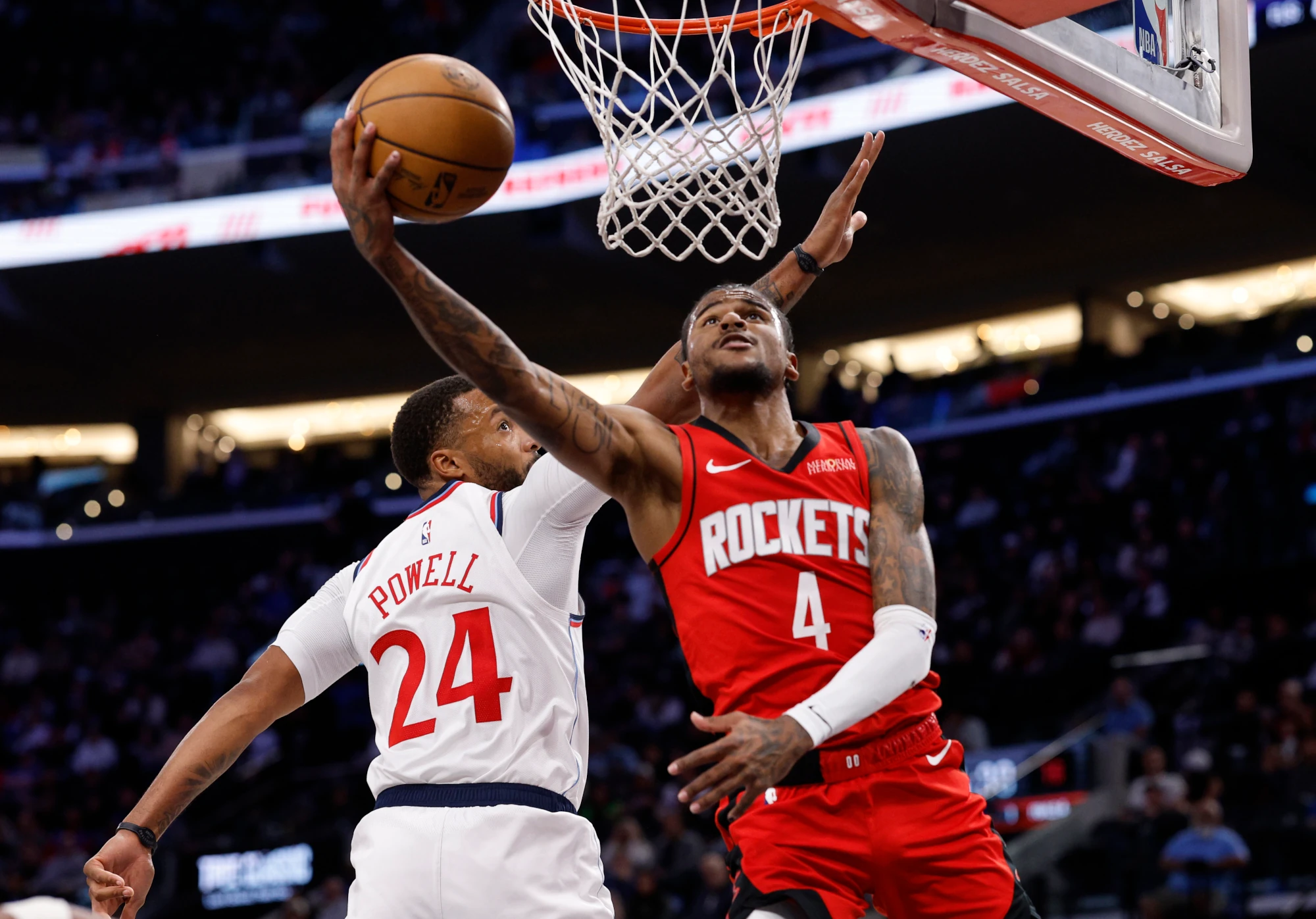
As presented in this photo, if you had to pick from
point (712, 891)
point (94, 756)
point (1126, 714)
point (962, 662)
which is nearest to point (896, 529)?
point (712, 891)

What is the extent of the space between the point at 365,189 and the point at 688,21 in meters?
2.30

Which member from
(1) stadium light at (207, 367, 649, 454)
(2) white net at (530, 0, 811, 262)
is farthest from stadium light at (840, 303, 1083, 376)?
(2) white net at (530, 0, 811, 262)

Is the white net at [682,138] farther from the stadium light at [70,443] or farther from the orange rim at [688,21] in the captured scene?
the stadium light at [70,443]

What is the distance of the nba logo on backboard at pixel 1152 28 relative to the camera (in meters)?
4.11

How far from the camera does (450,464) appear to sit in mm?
3734

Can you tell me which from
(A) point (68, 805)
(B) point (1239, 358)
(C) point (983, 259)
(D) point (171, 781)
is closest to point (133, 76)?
(A) point (68, 805)

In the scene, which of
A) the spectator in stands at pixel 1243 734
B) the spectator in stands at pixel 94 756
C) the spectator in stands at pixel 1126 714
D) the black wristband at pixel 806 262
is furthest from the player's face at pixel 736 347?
Answer: the spectator in stands at pixel 94 756

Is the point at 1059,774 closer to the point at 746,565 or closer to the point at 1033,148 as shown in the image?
the point at 1033,148

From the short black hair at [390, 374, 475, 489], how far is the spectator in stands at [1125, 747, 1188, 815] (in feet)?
20.8

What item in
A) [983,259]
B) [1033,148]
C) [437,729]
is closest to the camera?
[437,729]

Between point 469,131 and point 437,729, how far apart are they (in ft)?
4.33

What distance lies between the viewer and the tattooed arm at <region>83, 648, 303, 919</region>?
3.22m

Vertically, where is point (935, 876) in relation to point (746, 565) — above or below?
below

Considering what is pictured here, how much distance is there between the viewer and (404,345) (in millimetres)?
19562
